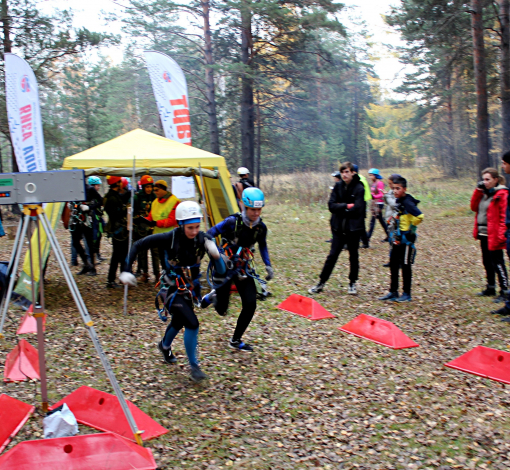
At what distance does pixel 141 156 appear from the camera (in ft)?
25.0

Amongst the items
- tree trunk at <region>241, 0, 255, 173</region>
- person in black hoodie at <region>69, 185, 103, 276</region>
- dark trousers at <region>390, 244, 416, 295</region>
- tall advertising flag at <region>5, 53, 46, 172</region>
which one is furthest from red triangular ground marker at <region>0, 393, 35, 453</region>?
tree trunk at <region>241, 0, 255, 173</region>

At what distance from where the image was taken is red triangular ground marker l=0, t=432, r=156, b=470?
3061 mm

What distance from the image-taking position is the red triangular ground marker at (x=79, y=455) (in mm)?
3061

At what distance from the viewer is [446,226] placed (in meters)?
15.3

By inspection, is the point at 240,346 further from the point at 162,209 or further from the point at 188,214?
the point at 162,209

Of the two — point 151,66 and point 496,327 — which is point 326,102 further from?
point 496,327

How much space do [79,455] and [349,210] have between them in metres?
5.29

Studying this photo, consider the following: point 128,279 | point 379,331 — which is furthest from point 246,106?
point 128,279

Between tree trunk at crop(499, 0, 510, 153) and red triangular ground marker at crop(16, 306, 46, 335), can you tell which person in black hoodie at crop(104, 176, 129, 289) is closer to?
red triangular ground marker at crop(16, 306, 46, 335)

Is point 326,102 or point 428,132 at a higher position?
point 326,102

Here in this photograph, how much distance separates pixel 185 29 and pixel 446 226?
1278cm

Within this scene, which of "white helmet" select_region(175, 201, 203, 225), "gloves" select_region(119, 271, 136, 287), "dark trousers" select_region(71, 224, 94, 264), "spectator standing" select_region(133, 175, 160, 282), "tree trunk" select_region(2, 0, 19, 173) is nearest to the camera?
"gloves" select_region(119, 271, 136, 287)

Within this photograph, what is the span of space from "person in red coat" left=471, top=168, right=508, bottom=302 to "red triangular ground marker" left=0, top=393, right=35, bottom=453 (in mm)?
6153

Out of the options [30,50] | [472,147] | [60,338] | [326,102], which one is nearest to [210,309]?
[60,338]
